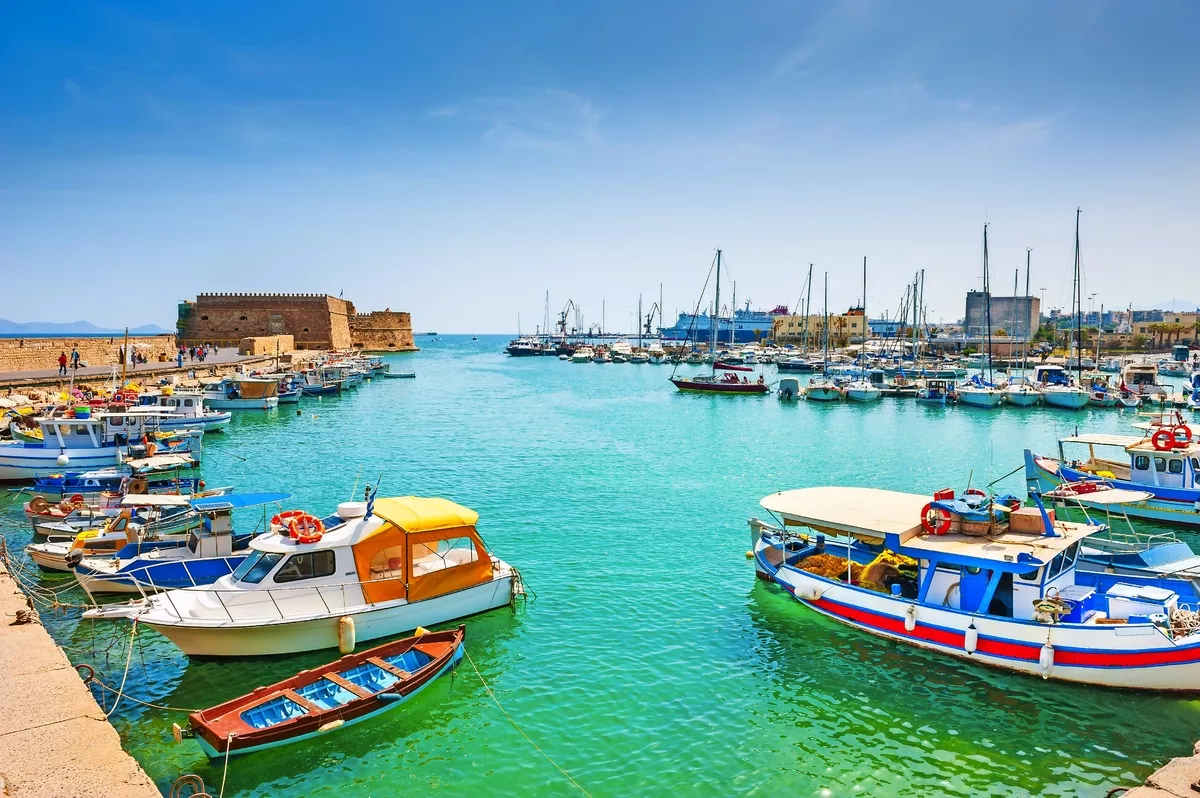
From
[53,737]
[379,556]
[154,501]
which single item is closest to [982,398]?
[379,556]

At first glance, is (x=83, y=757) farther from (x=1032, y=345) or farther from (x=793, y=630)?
(x=1032, y=345)

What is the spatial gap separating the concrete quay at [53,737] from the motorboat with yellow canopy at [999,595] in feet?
40.4

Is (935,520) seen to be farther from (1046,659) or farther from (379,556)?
(379,556)

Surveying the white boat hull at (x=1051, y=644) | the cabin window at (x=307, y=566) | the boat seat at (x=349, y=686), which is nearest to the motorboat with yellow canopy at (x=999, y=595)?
the white boat hull at (x=1051, y=644)

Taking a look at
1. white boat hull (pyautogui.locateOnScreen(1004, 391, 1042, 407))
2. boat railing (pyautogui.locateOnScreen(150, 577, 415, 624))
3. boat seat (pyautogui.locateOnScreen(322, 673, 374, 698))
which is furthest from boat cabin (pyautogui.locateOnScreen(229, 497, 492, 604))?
white boat hull (pyautogui.locateOnScreen(1004, 391, 1042, 407))

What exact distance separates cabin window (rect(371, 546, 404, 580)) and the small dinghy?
1.42 m

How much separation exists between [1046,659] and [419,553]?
1172 centimetres

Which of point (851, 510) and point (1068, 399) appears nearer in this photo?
point (851, 510)

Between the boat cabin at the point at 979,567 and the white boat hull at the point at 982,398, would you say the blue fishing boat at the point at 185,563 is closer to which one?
the boat cabin at the point at 979,567

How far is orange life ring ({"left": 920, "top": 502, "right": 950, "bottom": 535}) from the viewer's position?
14521 millimetres

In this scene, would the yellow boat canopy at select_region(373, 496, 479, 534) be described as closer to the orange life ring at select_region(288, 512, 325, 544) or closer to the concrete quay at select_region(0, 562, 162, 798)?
the orange life ring at select_region(288, 512, 325, 544)

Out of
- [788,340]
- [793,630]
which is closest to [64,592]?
[793,630]

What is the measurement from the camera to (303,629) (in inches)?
523

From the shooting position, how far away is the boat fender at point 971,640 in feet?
43.5
